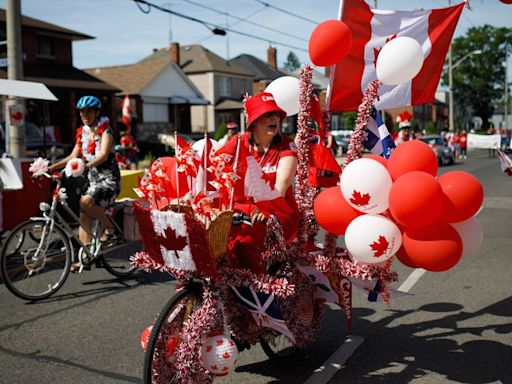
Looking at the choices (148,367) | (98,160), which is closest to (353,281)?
(148,367)

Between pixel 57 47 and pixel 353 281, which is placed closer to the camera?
pixel 353 281

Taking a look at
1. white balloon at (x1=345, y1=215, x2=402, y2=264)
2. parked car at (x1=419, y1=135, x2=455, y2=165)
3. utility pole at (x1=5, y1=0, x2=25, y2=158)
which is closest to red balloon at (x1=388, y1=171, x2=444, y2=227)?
white balloon at (x1=345, y1=215, x2=402, y2=264)

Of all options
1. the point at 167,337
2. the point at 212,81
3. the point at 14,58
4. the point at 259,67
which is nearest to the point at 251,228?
the point at 167,337

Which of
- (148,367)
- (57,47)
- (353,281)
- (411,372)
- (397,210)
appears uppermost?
(57,47)

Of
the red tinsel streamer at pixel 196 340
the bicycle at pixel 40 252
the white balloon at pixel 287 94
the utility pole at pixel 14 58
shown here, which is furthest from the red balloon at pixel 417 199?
the utility pole at pixel 14 58

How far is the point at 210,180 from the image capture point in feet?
11.2

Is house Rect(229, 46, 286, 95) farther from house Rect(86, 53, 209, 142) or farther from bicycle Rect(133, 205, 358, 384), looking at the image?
bicycle Rect(133, 205, 358, 384)

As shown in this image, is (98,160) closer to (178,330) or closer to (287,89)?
(287,89)

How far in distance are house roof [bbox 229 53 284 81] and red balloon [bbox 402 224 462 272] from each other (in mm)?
62876

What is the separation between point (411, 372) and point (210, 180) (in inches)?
83.1

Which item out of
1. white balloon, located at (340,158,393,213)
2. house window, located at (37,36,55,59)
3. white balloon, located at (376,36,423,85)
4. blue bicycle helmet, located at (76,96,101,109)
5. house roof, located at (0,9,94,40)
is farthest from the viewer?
house window, located at (37,36,55,59)

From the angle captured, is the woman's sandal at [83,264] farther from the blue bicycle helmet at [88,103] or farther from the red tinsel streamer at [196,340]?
the red tinsel streamer at [196,340]

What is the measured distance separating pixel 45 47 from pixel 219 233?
33906mm

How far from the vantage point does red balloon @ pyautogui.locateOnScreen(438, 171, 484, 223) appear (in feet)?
11.3
